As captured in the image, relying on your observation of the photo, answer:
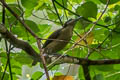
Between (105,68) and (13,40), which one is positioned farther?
(105,68)

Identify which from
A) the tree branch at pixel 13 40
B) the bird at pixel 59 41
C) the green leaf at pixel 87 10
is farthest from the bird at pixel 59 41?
the tree branch at pixel 13 40

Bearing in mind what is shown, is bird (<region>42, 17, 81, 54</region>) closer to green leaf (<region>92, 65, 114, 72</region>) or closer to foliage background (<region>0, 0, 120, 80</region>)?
foliage background (<region>0, 0, 120, 80</region>)

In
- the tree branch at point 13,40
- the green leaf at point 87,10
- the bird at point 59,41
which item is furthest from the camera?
the bird at point 59,41

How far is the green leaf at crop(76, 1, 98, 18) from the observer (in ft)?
3.80

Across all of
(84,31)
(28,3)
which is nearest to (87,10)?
(84,31)

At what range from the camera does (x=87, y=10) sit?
1.18m

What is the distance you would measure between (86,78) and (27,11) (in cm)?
42

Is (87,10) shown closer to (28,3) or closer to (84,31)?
(84,31)

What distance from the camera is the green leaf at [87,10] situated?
116 cm

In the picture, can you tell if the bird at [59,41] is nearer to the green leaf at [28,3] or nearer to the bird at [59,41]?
the bird at [59,41]

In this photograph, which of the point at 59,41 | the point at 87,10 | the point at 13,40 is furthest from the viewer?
the point at 59,41

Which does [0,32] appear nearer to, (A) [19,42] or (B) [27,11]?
(A) [19,42]

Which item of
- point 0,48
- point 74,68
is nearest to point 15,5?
point 0,48

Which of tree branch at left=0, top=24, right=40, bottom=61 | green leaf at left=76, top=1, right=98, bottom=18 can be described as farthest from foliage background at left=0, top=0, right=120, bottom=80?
tree branch at left=0, top=24, right=40, bottom=61
